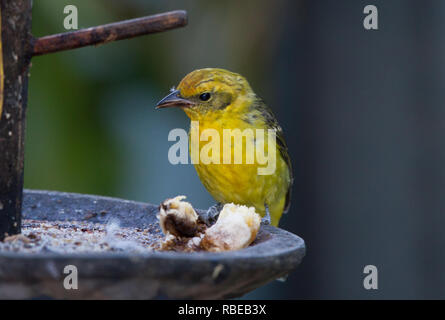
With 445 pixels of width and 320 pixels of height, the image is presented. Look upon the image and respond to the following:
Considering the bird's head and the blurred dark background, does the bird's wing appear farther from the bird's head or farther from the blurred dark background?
the blurred dark background

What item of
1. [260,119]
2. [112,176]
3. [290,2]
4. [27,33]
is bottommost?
[112,176]

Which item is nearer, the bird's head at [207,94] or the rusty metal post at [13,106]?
the rusty metal post at [13,106]

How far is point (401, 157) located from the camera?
5.64 meters

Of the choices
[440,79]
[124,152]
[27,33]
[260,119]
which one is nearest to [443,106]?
[440,79]

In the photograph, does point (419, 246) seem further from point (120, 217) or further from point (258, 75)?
point (120, 217)

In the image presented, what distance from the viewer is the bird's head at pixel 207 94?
431 cm

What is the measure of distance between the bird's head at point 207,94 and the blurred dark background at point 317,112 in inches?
48.8

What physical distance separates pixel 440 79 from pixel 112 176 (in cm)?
260

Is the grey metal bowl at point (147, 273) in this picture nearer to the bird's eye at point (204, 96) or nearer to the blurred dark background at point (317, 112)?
the bird's eye at point (204, 96)

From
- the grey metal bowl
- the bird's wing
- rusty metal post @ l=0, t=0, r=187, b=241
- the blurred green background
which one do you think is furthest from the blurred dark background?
the grey metal bowl

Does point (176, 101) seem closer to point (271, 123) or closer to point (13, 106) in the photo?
point (271, 123)

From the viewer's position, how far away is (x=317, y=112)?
240 inches

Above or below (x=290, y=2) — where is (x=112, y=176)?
below

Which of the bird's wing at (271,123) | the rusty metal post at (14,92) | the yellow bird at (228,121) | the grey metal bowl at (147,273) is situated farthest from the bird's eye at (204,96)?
the grey metal bowl at (147,273)
